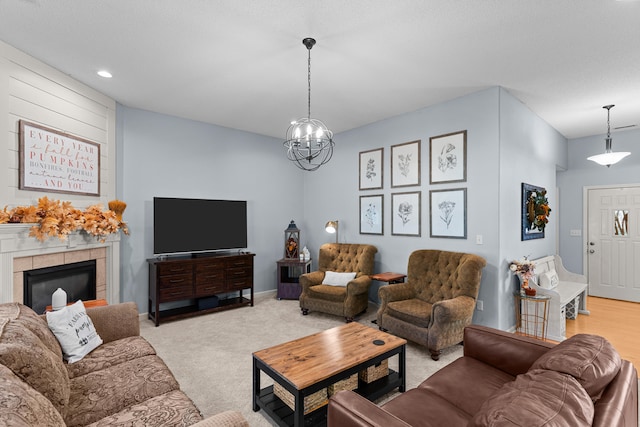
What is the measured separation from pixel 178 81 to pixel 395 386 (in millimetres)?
3584

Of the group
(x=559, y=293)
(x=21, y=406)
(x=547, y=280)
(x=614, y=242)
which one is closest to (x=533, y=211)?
(x=547, y=280)

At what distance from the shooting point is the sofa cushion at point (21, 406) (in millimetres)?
898

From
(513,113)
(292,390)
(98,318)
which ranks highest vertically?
(513,113)

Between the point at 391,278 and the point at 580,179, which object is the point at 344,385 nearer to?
the point at 391,278

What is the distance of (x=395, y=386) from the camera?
244 centimetres

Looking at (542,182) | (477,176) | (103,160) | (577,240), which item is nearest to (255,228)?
(103,160)

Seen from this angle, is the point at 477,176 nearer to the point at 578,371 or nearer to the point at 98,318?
the point at 578,371

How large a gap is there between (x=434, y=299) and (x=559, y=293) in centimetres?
178

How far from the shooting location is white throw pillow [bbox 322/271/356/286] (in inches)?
175

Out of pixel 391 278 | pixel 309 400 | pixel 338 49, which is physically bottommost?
pixel 309 400

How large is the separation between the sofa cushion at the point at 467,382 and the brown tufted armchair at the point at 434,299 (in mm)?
990

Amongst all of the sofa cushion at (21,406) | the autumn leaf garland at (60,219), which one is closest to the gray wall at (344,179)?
the autumn leaf garland at (60,219)

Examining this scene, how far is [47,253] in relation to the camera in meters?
2.98

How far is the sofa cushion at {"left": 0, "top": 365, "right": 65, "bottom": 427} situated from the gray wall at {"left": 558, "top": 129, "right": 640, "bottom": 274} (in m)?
7.17
